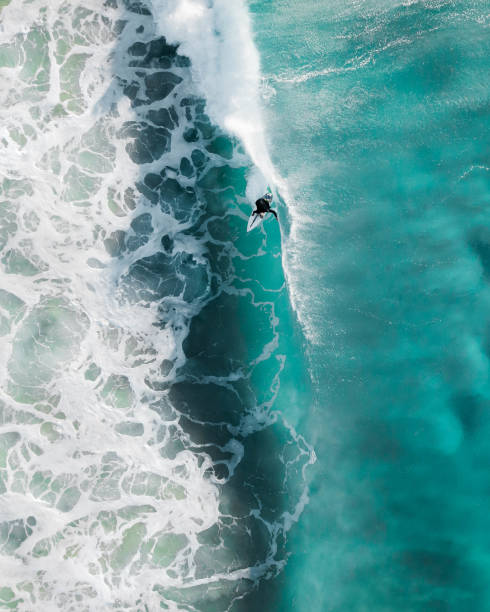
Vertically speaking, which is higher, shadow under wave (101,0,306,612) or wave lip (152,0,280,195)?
wave lip (152,0,280,195)

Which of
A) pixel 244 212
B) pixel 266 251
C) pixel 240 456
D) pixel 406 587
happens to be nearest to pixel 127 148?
pixel 244 212

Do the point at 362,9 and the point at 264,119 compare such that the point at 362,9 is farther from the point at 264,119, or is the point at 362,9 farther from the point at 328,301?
the point at 328,301

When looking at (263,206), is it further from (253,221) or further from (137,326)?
(137,326)

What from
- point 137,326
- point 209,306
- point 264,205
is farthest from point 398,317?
point 137,326

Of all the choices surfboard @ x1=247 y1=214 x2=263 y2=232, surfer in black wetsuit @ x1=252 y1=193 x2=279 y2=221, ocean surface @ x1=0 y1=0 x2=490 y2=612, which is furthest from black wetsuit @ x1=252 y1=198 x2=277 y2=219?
ocean surface @ x1=0 y1=0 x2=490 y2=612

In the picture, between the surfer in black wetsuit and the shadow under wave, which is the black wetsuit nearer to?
the surfer in black wetsuit

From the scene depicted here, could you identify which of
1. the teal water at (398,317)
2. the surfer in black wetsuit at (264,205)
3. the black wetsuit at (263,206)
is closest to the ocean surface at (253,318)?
the teal water at (398,317)
